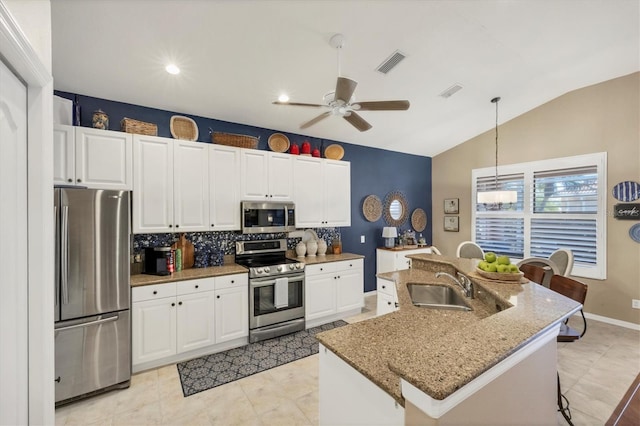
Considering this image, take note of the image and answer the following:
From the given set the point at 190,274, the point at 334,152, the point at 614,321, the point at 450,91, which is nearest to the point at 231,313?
the point at 190,274

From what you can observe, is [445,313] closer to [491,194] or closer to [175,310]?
[175,310]

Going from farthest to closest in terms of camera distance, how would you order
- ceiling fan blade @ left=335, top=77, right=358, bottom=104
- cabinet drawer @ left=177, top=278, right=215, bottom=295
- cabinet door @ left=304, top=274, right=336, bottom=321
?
1. cabinet door @ left=304, top=274, right=336, bottom=321
2. cabinet drawer @ left=177, top=278, right=215, bottom=295
3. ceiling fan blade @ left=335, top=77, right=358, bottom=104

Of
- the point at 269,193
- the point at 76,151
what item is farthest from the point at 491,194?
the point at 76,151

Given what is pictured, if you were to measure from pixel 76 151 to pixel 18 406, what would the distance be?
7.38ft

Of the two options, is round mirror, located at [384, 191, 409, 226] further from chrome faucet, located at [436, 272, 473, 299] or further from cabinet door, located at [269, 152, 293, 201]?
chrome faucet, located at [436, 272, 473, 299]

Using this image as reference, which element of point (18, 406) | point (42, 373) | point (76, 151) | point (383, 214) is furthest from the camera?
point (383, 214)

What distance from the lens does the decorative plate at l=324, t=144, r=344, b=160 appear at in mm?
4498

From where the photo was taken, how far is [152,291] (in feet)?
8.72

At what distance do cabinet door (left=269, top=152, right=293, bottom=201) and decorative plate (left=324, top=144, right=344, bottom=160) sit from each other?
0.85 m

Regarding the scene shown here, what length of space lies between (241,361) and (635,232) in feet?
17.2

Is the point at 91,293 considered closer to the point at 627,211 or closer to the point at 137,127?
the point at 137,127

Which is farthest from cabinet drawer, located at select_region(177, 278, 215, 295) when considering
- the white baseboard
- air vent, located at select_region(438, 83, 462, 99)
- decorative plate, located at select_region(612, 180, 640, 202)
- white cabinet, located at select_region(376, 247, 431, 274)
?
decorative plate, located at select_region(612, 180, 640, 202)

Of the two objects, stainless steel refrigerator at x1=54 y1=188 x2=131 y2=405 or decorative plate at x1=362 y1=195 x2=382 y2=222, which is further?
decorative plate at x1=362 y1=195 x2=382 y2=222

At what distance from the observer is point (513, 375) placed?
3.62 feet
